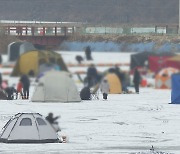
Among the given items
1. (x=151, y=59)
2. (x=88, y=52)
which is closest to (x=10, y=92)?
(x=88, y=52)

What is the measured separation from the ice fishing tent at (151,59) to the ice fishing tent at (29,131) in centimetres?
224

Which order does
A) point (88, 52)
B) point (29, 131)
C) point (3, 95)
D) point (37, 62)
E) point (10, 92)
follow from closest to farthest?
point (88, 52) → point (29, 131) → point (37, 62) → point (10, 92) → point (3, 95)

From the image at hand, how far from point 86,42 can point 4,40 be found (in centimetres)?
311

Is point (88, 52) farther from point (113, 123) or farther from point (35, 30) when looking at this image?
point (35, 30)

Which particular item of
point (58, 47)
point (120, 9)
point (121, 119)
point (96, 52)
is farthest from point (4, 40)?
point (120, 9)

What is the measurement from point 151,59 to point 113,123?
6050 mm

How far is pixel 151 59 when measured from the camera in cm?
1888

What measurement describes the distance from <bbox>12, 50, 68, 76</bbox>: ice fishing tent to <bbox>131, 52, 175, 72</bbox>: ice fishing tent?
5.15ft

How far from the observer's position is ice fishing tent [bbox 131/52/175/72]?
18.5 metres

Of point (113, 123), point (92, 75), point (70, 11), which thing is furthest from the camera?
point (70, 11)

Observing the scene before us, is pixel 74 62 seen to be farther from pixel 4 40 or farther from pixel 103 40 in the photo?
pixel 4 40

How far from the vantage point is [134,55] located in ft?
62.9

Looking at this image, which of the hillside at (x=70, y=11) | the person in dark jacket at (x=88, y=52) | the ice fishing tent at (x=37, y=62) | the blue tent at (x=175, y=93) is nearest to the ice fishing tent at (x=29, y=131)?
the ice fishing tent at (x=37, y=62)

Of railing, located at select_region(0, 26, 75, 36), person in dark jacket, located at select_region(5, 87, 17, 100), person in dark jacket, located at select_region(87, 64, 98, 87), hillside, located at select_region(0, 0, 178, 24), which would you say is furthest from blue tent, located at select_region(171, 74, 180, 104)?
person in dark jacket, located at select_region(87, 64, 98, 87)
